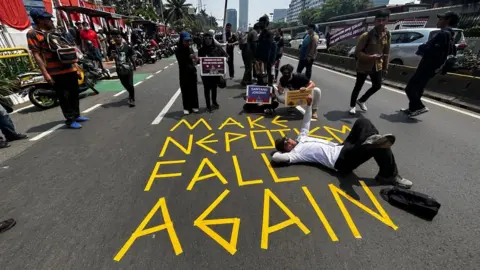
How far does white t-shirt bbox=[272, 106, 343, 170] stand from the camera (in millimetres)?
3125

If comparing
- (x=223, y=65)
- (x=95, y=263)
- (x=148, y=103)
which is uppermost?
(x=223, y=65)

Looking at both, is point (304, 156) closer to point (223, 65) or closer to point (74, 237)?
point (74, 237)

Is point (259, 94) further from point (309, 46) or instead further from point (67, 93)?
point (67, 93)

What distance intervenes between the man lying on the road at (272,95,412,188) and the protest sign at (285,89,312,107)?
54.5 inches

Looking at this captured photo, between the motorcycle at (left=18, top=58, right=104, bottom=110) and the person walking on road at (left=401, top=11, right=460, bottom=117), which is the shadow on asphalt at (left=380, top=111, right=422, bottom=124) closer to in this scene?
the person walking on road at (left=401, top=11, right=460, bottom=117)

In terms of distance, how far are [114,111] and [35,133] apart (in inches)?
66.6

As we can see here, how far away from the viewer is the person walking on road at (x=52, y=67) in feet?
13.8

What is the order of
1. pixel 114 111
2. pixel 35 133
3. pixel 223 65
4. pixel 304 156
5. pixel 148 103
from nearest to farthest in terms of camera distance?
pixel 304 156 < pixel 35 133 < pixel 223 65 < pixel 114 111 < pixel 148 103

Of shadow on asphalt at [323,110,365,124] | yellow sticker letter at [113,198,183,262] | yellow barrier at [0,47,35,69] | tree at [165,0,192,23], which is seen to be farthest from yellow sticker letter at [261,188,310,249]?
tree at [165,0,192,23]

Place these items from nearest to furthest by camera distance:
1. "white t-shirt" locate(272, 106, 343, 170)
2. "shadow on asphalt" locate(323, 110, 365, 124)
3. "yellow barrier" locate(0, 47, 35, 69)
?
1. "white t-shirt" locate(272, 106, 343, 170)
2. "shadow on asphalt" locate(323, 110, 365, 124)
3. "yellow barrier" locate(0, 47, 35, 69)

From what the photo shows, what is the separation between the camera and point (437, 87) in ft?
22.2

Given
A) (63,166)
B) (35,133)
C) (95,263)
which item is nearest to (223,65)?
(63,166)

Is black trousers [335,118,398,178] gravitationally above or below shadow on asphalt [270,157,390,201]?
above

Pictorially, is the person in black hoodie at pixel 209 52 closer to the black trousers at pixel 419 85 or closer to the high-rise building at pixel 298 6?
the black trousers at pixel 419 85
